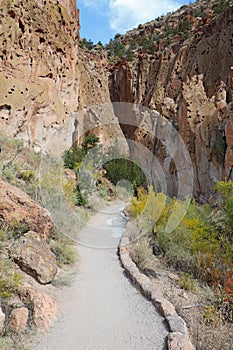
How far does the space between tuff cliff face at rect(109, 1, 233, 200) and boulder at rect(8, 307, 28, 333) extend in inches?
469

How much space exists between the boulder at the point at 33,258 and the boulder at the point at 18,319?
3.78 feet

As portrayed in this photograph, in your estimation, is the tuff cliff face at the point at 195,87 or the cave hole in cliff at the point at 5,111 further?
the tuff cliff face at the point at 195,87

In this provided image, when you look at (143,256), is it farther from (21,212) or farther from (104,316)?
(21,212)

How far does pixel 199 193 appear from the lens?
16578mm

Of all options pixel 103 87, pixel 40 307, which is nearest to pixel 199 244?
pixel 40 307

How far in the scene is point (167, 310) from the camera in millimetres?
4375

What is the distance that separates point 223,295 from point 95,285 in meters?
2.50

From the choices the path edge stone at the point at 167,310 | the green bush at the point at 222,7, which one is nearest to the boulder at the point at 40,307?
the path edge stone at the point at 167,310

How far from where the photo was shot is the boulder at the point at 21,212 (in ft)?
18.5

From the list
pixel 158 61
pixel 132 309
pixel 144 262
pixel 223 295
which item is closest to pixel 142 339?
pixel 132 309

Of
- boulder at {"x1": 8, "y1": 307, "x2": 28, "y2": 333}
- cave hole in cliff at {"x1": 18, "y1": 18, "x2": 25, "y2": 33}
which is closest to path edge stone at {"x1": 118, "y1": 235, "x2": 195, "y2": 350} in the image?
boulder at {"x1": 8, "y1": 307, "x2": 28, "y2": 333}

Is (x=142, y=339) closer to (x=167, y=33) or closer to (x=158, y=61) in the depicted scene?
(x=158, y=61)

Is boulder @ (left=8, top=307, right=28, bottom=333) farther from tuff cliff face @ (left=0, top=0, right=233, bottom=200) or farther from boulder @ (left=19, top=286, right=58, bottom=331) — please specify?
tuff cliff face @ (left=0, top=0, right=233, bottom=200)

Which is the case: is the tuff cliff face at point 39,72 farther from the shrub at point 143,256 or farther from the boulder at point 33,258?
the boulder at point 33,258
